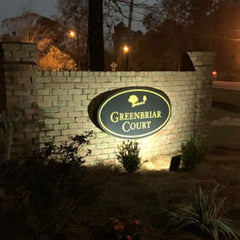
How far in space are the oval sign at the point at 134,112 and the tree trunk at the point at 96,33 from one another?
289 cm

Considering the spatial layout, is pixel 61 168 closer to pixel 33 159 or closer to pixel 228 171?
pixel 33 159

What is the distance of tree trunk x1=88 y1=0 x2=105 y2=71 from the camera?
8.98 meters

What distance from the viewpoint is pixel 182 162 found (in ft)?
21.9

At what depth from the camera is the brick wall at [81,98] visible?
18.2 feet

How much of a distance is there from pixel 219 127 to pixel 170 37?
21.5 metres

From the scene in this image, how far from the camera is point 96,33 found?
9016 mm

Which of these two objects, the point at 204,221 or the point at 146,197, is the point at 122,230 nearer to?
the point at 204,221

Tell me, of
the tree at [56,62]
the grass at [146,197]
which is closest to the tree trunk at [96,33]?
the grass at [146,197]

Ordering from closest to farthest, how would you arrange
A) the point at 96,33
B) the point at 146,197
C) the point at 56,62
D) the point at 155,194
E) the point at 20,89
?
the point at 146,197
the point at 155,194
the point at 20,89
the point at 96,33
the point at 56,62

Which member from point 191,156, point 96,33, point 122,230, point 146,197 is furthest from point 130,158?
point 96,33

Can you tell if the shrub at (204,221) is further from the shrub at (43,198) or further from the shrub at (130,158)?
the shrub at (130,158)

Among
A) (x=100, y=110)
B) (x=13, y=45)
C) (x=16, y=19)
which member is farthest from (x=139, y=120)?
(x=16, y=19)

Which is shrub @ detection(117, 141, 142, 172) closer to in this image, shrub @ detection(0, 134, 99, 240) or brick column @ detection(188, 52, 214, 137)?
brick column @ detection(188, 52, 214, 137)

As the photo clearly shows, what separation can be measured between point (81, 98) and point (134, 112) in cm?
132
